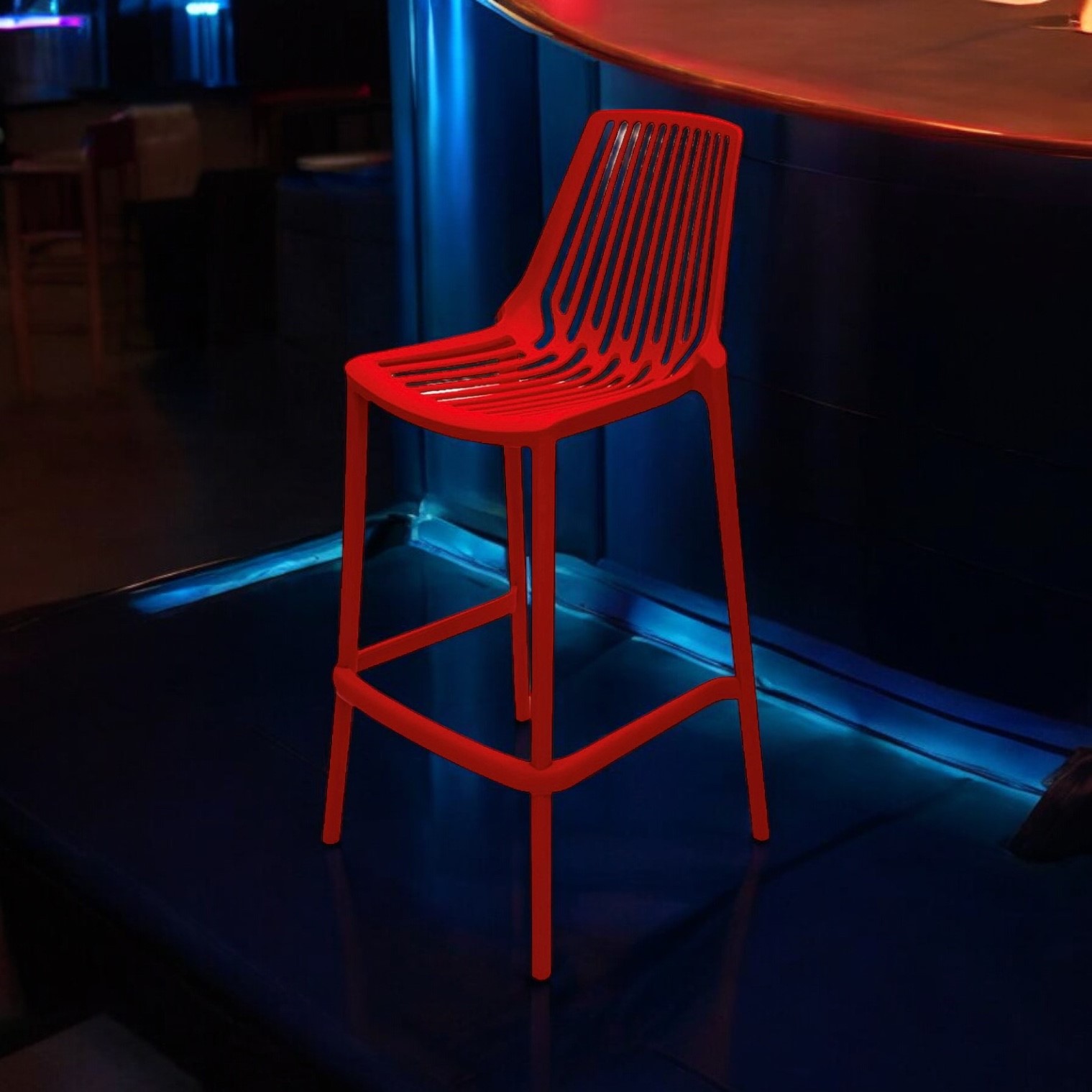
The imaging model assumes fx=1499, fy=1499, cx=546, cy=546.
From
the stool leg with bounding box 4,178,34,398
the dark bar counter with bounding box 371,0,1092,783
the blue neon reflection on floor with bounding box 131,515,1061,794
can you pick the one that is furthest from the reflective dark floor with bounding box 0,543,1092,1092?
the stool leg with bounding box 4,178,34,398

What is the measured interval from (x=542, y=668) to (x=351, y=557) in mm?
300

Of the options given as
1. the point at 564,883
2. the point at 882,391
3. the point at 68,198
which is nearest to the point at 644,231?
the point at 882,391

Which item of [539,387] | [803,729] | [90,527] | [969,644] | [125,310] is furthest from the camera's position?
[125,310]

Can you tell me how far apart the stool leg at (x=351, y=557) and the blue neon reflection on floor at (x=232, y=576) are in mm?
883

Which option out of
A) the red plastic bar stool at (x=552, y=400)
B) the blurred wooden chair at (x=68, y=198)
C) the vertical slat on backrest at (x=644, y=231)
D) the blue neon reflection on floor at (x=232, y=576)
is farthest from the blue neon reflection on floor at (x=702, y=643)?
the blurred wooden chair at (x=68, y=198)

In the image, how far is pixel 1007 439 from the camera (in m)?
1.85

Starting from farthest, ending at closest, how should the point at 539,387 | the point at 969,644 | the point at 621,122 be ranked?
the point at 969,644 < the point at 621,122 < the point at 539,387

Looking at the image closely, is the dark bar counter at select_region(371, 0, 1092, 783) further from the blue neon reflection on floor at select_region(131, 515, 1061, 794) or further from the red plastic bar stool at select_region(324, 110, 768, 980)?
the red plastic bar stool at select_region(324, 110, 768, 980)

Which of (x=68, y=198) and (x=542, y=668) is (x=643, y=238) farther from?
(x=68, y=198)

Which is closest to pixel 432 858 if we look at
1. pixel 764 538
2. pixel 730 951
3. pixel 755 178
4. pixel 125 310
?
pixel 730 951

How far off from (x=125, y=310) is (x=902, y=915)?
2.77 metres

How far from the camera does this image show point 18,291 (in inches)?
143

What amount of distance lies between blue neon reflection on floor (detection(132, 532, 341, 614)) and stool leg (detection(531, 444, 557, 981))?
120cm

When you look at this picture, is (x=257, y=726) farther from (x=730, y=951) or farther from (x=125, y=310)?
(x=125, y=310)
